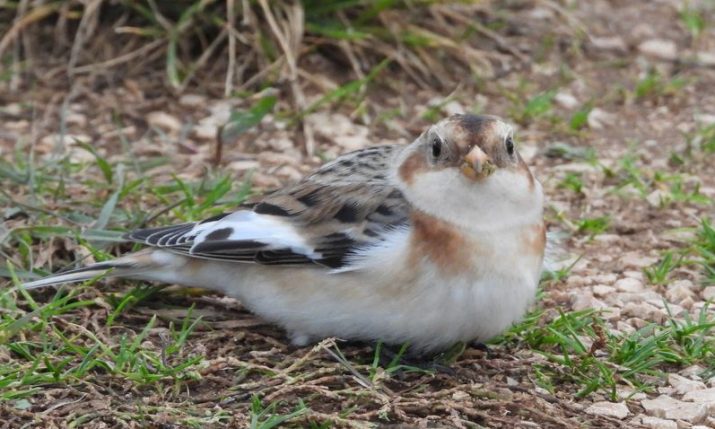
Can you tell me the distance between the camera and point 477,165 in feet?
12.9

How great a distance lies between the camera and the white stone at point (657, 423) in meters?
3.82

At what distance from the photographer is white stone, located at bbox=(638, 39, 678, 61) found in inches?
293

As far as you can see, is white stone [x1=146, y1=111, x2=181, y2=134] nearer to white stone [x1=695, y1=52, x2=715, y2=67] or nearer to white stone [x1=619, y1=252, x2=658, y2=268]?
white stone [x1=619, y1=252, x2=658, y2=268]

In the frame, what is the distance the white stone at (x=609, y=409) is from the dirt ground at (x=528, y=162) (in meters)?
0.01

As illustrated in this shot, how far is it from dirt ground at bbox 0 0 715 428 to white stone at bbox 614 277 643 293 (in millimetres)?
26

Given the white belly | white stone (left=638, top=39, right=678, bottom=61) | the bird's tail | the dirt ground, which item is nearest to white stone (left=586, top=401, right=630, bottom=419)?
the dirt ground

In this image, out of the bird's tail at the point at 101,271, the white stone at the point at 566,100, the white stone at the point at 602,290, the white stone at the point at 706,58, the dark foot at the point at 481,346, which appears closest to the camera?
the dark foot at the point at 481,346

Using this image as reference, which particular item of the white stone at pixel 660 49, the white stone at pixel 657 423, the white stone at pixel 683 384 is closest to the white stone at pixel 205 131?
the white stone at pixel 660 49

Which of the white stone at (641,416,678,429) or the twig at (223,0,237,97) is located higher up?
the twig at (223,0,237,97)

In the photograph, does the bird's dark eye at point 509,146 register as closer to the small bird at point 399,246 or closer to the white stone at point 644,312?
the small bird at point 399,246

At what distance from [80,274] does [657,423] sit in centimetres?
208

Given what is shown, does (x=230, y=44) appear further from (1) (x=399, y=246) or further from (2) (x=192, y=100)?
(1) (x=399, y=246)

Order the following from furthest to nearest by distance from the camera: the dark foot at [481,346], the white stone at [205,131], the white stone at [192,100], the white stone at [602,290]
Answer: the white stone at [192,100] < the white stone at [205,131] < the white stone at [602,290] < the dark foot at [481,346]

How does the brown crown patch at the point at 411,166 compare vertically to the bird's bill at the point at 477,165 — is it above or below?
below
